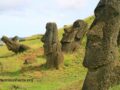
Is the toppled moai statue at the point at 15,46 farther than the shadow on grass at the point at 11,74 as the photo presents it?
Yes

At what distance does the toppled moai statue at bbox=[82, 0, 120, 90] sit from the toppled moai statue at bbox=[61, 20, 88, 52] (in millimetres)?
23330

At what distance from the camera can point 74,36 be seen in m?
39.8

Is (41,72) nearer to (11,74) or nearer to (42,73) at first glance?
(42,73)

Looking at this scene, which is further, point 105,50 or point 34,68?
point 34,68

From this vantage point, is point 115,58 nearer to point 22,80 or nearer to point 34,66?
point 22,80

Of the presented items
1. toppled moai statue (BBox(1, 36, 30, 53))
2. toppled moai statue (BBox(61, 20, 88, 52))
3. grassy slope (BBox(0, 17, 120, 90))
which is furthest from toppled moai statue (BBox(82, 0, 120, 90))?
toppled moai statue (BBox(1, 36, 30, 53))

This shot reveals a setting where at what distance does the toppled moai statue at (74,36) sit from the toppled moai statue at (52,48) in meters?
3.26

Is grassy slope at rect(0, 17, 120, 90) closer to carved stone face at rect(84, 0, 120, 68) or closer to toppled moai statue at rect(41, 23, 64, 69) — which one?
toppled moai statue at rect(41, 23, 64, 69)

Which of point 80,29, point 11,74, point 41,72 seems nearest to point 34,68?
point 41,72

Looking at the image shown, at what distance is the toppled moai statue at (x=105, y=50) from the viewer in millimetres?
15695

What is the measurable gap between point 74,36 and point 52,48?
474cm

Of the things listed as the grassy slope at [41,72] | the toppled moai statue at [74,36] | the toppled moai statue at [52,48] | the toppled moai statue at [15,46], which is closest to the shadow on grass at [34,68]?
the grassy slope at [41,72]

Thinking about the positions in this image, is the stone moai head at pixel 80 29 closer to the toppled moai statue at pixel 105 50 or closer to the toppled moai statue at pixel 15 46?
the toppled moai statue at pixel 15 46

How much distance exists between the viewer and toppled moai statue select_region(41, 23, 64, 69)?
34.9m
